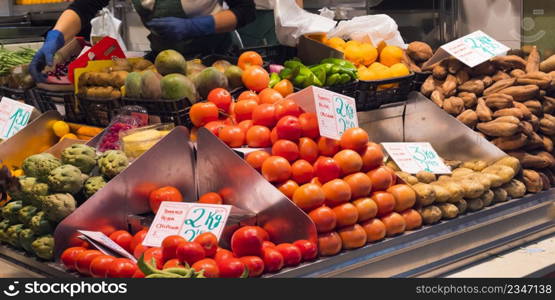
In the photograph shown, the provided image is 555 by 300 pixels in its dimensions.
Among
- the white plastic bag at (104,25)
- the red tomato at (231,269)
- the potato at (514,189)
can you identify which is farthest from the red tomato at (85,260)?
the white plastic bag at (104,25)

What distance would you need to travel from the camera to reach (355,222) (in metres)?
2.72

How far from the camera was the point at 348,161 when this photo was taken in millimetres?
2791

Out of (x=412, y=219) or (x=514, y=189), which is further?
(x=514, y=189)

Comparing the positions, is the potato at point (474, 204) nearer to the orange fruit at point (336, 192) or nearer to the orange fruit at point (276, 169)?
the orange fruit at point (336, 192)

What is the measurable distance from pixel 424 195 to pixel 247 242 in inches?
35.6

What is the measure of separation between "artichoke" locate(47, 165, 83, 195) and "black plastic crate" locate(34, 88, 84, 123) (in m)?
1.04

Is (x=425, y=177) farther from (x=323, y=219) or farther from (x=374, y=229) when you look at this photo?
(x=323, y=219)

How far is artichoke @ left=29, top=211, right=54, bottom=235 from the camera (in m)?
2.79

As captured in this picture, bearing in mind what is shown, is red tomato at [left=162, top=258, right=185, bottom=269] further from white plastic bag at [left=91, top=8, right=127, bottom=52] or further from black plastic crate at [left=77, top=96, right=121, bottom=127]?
white plastic bag at [left=91, top=8, right=127, bottom=52]

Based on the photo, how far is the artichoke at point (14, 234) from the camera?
2.91 meters

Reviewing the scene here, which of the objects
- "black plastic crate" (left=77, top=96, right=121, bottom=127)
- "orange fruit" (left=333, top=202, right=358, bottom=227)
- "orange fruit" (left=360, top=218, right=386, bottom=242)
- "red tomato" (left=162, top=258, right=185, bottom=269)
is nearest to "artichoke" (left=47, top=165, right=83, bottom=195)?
"red tomato" (left=162, top=258, right=185, bottom=269)

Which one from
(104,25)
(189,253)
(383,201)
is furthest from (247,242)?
(104,25)

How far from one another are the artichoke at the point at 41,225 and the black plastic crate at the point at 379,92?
1.61 metres

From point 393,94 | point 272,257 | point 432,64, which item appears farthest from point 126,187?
point 432,64
